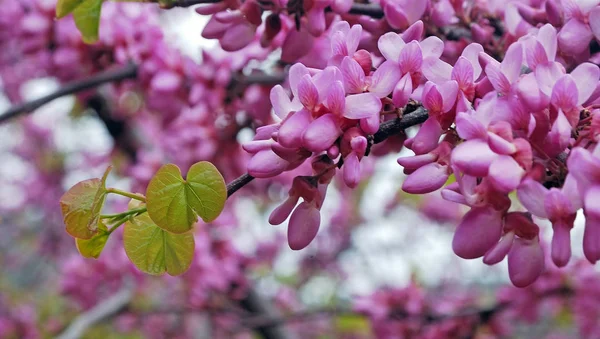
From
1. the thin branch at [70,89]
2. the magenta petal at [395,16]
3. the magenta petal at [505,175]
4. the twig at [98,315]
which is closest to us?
the magenta petal at [505,175]

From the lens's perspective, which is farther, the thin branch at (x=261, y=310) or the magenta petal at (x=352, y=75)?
the thin branch at (x=261, y=310)

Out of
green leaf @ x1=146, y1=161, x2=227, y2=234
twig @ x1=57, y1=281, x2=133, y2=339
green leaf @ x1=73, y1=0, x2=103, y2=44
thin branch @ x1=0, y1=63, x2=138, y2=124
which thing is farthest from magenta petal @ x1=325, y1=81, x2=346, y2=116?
twig @ x1=57, y1=281, x2=133, y2=339

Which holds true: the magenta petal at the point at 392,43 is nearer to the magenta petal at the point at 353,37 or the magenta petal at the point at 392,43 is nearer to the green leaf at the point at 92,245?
the magenta petal at the point at 353,37

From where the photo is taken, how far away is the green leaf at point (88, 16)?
0.71 metres

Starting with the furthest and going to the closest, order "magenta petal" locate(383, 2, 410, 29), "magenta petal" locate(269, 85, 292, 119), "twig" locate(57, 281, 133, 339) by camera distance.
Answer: "twig" locate(57, 281, 133, 339), "magenta petal" locate(383, 2, 410, 29), "magenta petal" locate(269, 85, 292, 119)

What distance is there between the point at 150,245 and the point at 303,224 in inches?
5.2

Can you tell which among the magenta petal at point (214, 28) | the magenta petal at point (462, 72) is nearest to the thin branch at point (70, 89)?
the magenta petal at point (214, 28)

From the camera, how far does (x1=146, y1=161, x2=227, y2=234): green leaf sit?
47 cm

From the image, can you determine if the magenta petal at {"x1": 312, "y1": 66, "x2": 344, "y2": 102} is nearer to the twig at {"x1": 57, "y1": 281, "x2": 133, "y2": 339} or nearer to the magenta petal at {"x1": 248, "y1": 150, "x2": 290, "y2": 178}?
the magenta petal at {"x1": 248, "y1": 150, "x2": 290, "y2": 178}

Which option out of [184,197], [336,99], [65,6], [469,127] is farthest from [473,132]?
[65,6]

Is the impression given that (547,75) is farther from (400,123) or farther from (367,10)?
(367,10)

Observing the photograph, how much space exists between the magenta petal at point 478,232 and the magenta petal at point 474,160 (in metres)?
0.05

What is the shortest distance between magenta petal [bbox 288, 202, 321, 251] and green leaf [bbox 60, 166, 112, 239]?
158 mm

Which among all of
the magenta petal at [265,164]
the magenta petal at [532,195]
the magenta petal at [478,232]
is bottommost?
the magenta petal at [478,232]
